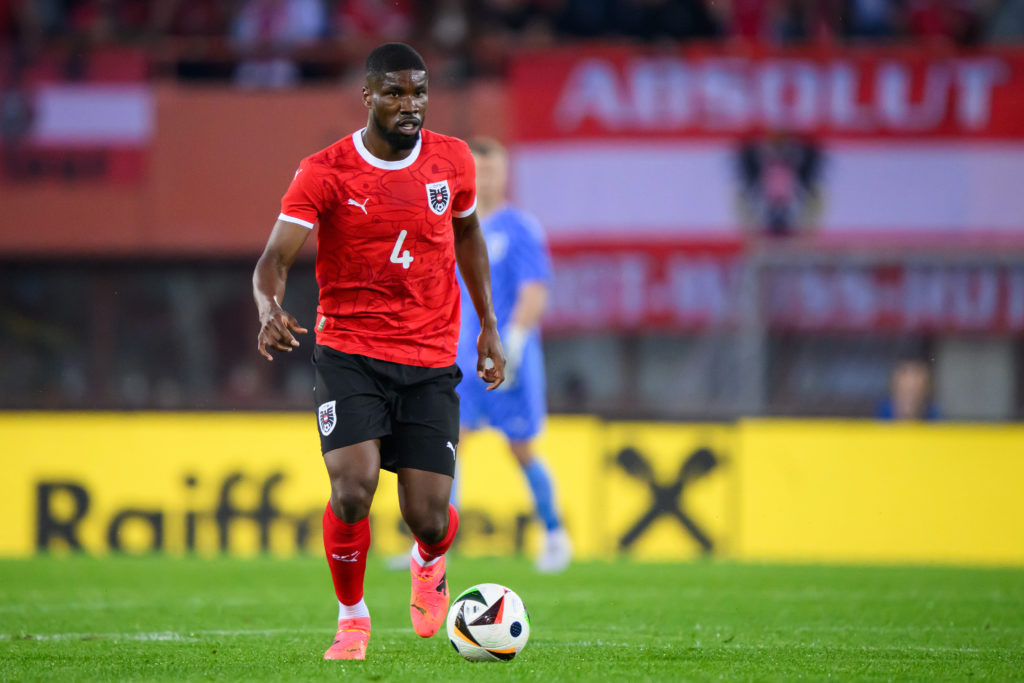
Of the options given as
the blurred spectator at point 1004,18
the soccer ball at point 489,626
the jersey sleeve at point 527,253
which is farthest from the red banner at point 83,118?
the soccer ball at point 489,626

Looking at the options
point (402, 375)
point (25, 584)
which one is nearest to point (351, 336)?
point (402, 375)

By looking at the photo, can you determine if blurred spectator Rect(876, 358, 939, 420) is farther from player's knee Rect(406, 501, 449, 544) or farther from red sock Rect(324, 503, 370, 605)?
red sock Rect(324, 503, 370, 605)

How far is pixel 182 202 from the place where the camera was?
567 inches

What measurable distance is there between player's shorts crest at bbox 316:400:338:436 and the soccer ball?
0.77 meters

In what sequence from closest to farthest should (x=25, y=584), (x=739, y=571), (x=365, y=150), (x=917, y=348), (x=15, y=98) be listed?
1. (x=365, y=150)
2. (x=25, y=584)
3. (x=739, y=571)
4. (x=917, y=348)
5. (x=15, y=98)

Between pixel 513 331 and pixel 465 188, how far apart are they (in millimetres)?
3578

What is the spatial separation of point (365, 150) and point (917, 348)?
29.0ft

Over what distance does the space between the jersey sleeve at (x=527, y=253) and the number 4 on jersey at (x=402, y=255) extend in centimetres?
365

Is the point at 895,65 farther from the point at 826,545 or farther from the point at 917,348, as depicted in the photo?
the point at 826,545

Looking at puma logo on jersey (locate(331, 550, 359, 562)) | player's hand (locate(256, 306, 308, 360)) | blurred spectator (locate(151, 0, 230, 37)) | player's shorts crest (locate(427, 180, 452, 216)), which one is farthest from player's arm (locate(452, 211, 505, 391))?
blurred spectator (locate(151, 0, 230, 37))

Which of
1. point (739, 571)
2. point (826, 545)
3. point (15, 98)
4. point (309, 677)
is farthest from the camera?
point (15, 98)

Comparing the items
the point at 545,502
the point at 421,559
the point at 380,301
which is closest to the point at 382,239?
the point at 380,301

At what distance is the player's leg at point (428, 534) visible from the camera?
5.45 m

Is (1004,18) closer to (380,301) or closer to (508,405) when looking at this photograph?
(508,405)
